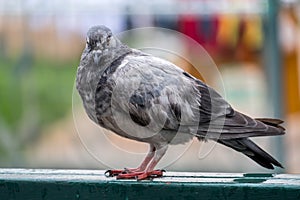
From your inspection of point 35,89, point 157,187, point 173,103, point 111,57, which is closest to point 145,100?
point 173,103

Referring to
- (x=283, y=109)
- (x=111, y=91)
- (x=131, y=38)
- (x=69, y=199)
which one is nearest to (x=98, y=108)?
(x=111, y=91)

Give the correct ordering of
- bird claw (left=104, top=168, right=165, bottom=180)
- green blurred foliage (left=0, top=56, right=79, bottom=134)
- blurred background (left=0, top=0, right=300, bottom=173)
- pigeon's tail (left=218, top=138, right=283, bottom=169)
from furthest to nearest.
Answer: green blurred foliage (left=0, top=56, right=79, bottom=134) → blurred background (left=0, top=0, right=300, bottom=173) → pigeon's tail (left=218, top=138, right=283, bottom=169) → bird claw (left=104, top=168, right=165, bottom=180)

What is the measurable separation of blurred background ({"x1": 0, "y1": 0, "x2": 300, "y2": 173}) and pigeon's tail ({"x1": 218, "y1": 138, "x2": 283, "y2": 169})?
3782 millimetres

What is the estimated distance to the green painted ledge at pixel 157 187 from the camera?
2943 millimetres

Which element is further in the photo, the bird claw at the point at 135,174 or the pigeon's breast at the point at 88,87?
the pigeon's breast at the point at 88,87

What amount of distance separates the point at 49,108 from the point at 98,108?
4.52m

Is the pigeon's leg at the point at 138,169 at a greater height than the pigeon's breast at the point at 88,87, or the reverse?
the pigeon's breast at the point at 88,87

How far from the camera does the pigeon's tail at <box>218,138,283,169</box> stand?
12.1ft

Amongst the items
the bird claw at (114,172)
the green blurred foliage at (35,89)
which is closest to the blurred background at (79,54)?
the green blurred foliage at (35,89)

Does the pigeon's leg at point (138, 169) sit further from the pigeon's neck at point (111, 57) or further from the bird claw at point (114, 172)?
the pigeon's neck at point (111, 57)

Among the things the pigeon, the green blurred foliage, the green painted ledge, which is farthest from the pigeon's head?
the green blurred foliage

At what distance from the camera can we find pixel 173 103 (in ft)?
12.0

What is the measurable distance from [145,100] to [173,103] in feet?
0.40

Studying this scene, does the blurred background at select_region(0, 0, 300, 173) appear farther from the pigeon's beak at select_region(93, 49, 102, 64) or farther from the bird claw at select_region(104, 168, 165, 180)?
the bird claw at select_region(104, 168, 165, 180)
